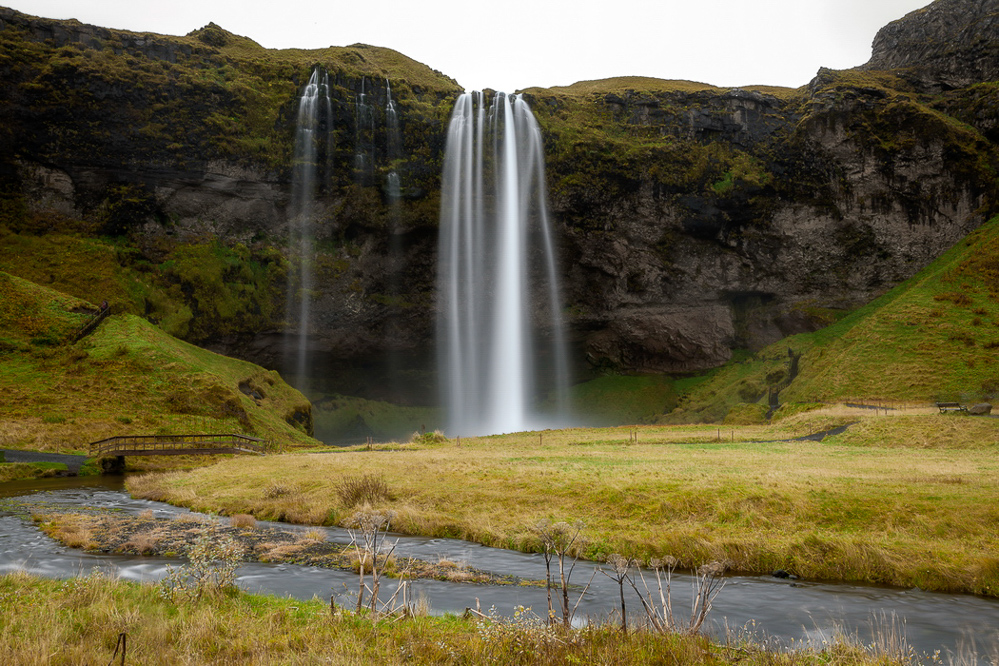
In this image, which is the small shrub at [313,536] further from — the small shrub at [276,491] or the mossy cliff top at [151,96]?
the mossy cliff top at [151,96]

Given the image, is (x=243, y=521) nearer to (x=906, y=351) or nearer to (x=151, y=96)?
(x=906, y=351)

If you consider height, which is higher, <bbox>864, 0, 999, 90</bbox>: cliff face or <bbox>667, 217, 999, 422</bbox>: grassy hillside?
<bbox>864, 0, 999, 90</bbox>: cliff face

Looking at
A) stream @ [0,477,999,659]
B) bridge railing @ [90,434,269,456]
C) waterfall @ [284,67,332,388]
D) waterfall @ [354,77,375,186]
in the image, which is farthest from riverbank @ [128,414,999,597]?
waterfall @ [354,77,375,186]

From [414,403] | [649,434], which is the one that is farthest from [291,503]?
[414,403]

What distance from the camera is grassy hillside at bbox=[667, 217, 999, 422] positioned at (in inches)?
2338

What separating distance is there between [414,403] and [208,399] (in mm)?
43550

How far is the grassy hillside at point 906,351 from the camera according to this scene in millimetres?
59375

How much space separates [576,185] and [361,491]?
2572 inches

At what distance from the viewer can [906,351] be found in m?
64.7

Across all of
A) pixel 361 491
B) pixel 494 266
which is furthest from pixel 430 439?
pixel 494 266

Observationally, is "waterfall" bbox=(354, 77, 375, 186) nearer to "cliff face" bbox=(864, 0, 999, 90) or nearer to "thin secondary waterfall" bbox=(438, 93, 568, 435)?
"thin secondary waterfall" bbox=(438, 93, 568, 435)

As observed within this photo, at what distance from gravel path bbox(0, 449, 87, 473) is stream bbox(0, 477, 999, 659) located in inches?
957

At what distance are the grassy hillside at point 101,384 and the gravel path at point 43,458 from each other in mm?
2611

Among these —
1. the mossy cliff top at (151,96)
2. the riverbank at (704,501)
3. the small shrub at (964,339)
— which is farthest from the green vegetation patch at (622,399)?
the riverbank at (704,501)
